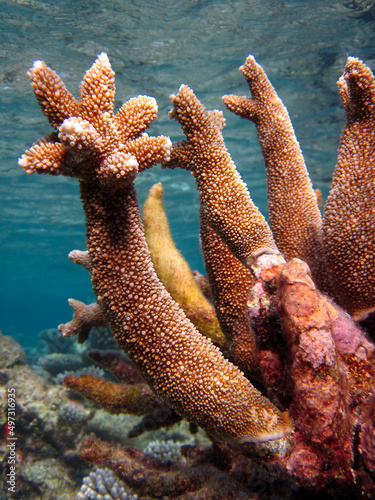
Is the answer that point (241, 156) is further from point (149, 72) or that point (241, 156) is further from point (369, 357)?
point (369, 357)

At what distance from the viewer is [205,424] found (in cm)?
186

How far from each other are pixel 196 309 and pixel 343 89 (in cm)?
221

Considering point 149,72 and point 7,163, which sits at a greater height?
point 149,72

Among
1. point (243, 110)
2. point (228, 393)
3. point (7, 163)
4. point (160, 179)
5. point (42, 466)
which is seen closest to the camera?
point (228, 393)

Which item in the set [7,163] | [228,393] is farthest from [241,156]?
[228,393]

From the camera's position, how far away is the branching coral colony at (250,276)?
1.56 meters

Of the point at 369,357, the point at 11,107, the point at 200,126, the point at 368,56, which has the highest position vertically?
the point at 368,56

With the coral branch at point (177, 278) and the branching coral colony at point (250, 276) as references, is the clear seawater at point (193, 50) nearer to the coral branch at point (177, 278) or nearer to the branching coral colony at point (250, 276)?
the coral branch at point (177, 278)

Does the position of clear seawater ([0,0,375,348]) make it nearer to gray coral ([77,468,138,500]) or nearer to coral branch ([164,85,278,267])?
coral branch ([164,85,278,267])

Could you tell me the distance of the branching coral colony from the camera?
1.56m

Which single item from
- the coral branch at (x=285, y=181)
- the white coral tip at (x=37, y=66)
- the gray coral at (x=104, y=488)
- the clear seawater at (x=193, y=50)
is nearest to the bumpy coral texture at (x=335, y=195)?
the coral branch at (x=285, y=181)

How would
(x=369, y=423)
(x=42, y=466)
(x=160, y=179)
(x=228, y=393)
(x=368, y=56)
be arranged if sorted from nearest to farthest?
1. (x=369, y=423)
2. (x=228, y=393)
3. (x=42, y=466)
4. (x=368, y=56)
5. (x=160, y=179)

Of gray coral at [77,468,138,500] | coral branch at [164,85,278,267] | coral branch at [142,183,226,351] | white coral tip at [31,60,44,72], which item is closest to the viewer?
white coral tip at [31,60,44,72]

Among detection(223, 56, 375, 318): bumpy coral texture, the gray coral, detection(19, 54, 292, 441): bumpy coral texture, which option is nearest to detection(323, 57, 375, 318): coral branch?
detection(223, 56, 375, 318): bumpy coral texture
